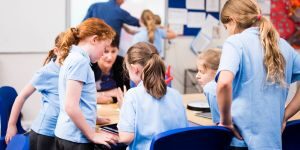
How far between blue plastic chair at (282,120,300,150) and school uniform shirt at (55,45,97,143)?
2.84 feet

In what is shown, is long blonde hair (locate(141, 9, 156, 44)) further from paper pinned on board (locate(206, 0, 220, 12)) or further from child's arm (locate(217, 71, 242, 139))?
child's arm (locate(217, 71, 242, 139))

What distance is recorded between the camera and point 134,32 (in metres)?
4.36

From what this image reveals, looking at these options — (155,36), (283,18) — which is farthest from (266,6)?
(155,36)

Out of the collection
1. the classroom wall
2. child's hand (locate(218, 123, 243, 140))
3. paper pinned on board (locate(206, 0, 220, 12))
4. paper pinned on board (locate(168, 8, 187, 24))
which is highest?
paper pinned on board (locate(206, 0, 220, 12))

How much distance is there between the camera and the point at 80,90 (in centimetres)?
154

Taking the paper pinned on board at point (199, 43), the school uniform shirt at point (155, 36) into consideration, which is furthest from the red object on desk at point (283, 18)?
the school uniform shirt at point (155, 36)

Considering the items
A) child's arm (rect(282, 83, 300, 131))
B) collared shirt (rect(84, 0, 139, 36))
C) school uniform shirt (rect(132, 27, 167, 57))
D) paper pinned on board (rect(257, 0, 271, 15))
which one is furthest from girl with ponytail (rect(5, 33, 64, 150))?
paper pinned on board (rect(257, 0, 271, 15))

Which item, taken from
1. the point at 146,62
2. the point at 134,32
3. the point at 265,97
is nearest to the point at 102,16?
the point at 134,32

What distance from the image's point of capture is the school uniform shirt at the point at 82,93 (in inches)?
60.8

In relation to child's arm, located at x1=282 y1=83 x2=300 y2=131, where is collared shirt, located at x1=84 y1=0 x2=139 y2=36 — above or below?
above

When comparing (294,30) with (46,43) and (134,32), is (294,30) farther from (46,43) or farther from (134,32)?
(46,43)

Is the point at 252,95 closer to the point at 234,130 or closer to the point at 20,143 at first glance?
the point at 234,130

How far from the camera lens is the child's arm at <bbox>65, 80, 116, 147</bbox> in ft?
4.92

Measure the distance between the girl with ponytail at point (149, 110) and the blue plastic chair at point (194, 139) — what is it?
0.72 ft
